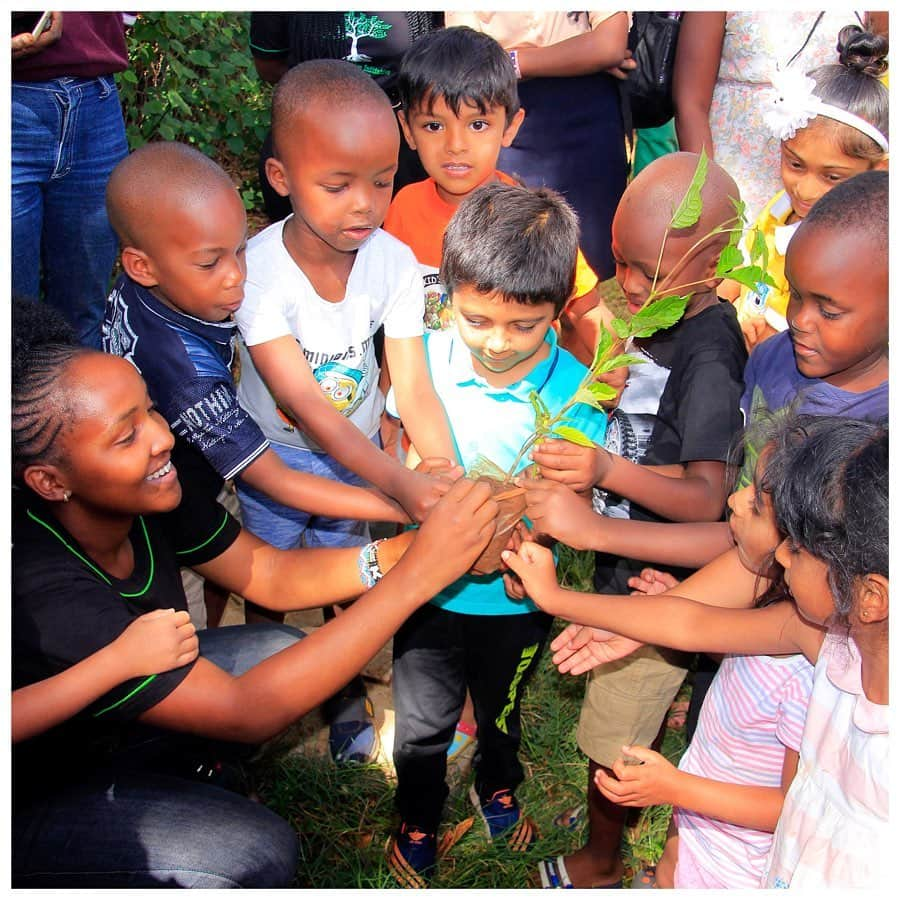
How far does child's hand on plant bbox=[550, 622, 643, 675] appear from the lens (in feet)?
7.36

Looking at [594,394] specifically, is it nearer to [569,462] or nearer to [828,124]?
[569,462]

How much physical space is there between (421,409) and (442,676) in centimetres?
68

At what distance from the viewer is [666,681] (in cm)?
243

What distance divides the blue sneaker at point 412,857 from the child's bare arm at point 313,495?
852mm

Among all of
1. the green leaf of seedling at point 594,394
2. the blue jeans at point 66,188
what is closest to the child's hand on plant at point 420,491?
the green leaf of seedling at point 594,394

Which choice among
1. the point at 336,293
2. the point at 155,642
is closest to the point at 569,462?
the point at 336,293

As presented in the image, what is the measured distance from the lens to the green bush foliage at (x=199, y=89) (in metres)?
5.38

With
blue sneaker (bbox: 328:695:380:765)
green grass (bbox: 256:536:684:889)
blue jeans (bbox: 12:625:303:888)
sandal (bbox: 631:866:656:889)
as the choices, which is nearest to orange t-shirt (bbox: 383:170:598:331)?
blue sneaker (bbox: 328:695:380:765)

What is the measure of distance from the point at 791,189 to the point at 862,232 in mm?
922

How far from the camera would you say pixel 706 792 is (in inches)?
→ 75.4

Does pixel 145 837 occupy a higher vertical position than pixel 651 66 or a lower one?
lower

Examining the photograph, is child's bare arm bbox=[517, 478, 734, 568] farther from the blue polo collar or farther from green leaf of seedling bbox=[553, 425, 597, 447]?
the blue polo collar

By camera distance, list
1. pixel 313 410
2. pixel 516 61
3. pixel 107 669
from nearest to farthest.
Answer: pixel 107 669 < pixel 313 410 < pixel 516 61

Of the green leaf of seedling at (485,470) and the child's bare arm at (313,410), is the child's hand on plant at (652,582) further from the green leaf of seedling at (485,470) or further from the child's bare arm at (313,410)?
the child's bare arm at (313,410)
